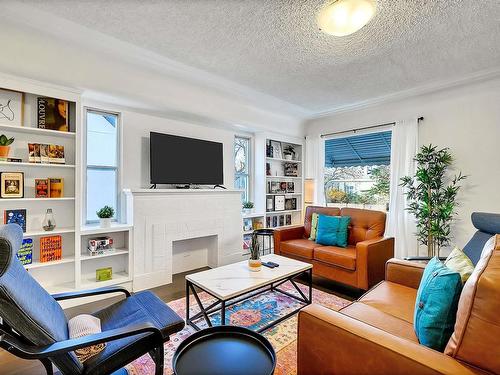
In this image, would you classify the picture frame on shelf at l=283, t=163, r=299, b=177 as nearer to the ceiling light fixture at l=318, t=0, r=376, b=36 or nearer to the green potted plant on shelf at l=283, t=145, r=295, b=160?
the green potted plant on shelf at l=283, t=145, r=295, b=160

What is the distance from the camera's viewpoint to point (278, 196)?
4809 millimetres

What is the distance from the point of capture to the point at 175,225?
3.36 meters

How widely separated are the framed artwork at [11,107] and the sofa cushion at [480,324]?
3.43 metres

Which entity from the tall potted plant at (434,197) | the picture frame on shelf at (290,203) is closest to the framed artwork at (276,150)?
the picture frame on shelf at (290,203)

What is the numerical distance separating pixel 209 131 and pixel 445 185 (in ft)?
11.4

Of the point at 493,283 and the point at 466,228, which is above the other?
the point at 493,283

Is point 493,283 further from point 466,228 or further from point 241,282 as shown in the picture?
point 466,228

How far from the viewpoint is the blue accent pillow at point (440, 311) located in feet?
3.59

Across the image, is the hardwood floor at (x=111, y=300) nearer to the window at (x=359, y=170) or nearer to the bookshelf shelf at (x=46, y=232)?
the bookshelf shelf at (x=46, y=232)

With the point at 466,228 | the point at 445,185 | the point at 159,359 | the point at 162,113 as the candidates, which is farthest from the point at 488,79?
the point at 159,359

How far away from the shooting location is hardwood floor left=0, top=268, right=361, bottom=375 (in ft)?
5.60

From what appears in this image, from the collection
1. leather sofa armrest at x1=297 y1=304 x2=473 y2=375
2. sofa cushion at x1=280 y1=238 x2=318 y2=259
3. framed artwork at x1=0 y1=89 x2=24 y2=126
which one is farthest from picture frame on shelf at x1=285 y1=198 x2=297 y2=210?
framed artwork at x1=0 y1=89 x2=24 y2=126

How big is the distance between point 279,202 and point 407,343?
384cm

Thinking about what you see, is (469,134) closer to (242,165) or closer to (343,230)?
(343,230)
